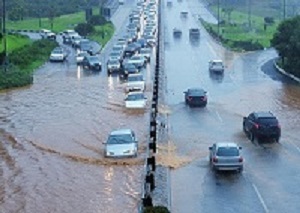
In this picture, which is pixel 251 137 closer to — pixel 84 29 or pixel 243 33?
pixel 84 29

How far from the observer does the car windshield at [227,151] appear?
28.4 m

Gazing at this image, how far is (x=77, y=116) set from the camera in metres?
43.4

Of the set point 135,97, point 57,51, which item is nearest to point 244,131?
point 135,97

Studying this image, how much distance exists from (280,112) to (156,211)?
25786mm

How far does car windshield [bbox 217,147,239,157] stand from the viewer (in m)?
28.4

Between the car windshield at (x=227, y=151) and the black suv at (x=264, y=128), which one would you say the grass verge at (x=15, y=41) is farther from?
the car windshield at (x=227, y=151)

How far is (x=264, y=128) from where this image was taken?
111 feet

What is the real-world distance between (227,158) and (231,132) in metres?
9.03

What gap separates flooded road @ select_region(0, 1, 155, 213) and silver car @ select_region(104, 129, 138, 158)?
13.6 inches

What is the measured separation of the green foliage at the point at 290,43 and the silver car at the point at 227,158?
1172 inches

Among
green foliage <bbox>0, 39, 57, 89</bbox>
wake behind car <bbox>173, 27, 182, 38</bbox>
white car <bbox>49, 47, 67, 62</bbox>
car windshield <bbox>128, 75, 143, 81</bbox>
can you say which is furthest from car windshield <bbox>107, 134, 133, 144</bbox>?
wake behind car <bbox>173, 27, 182, 38</bbox>

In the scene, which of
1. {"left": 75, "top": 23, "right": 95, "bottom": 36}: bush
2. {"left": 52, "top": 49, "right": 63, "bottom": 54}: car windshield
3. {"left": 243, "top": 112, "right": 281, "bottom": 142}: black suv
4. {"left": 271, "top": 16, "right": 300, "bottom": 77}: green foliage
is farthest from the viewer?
{"left": 75, "top": 23, "right": 95, "bottom": 36}: bush

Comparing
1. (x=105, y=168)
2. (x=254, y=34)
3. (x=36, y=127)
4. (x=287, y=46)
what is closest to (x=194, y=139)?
(x=105, y=168)

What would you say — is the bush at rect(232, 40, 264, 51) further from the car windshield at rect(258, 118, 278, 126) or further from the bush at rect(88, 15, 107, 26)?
the car windshield at rect(258, 118, 278, 126)
